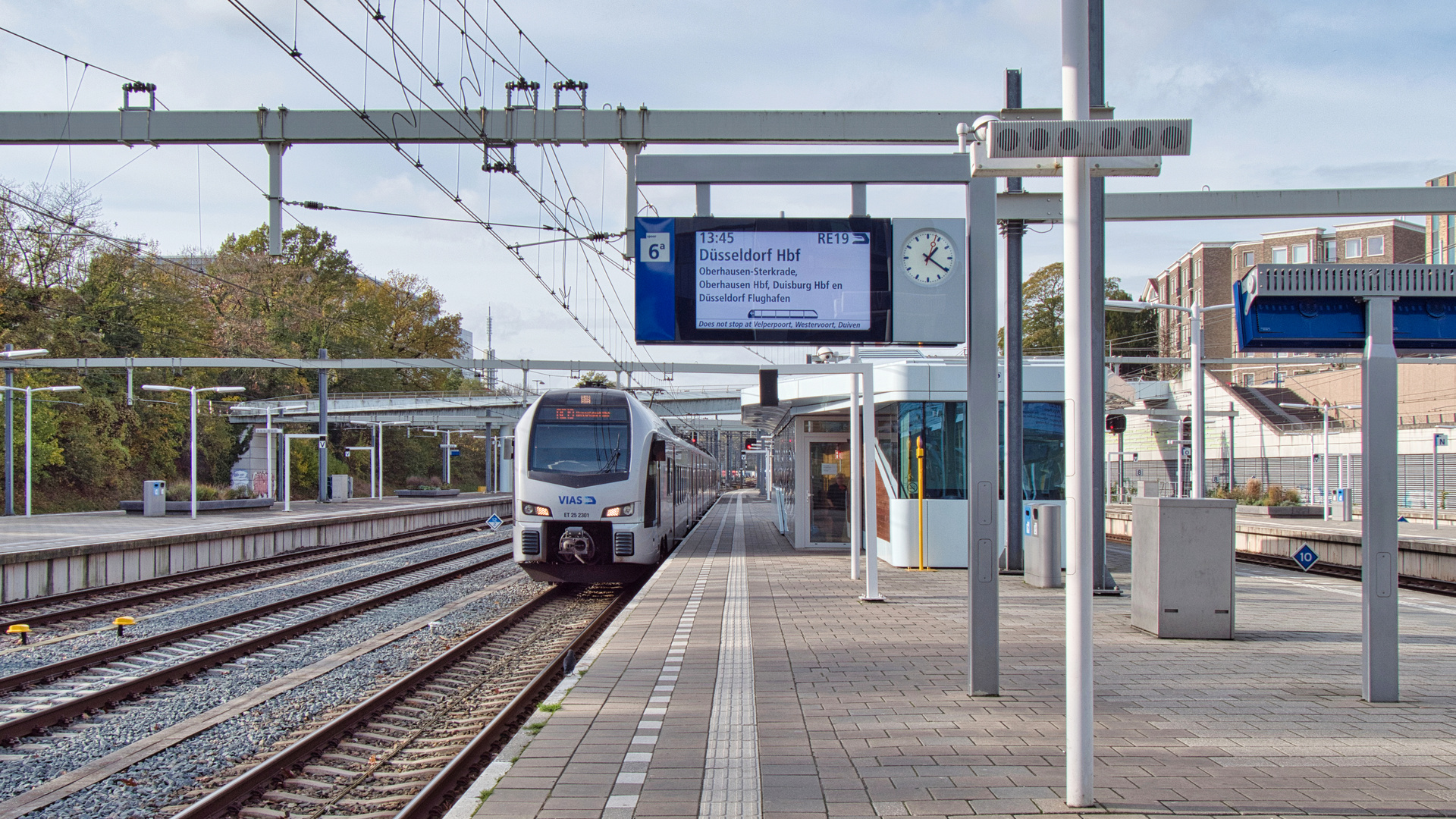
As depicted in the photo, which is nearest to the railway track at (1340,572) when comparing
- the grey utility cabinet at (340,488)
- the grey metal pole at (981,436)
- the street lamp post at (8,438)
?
the grey metal pole at (981,436)

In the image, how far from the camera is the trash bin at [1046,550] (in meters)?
13.9

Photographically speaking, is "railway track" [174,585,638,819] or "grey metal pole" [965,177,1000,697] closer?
"railway track" [174,585,638,819]

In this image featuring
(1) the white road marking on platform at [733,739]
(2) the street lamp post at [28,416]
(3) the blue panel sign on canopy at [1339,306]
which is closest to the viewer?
(1) the white road marking on platform at [733,739]

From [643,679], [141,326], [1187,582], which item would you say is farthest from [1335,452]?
[141,326]

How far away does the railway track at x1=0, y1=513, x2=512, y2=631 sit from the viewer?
13484 mm

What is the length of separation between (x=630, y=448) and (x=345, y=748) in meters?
9.37

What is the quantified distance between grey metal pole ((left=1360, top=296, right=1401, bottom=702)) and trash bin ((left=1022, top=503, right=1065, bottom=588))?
23.3ft

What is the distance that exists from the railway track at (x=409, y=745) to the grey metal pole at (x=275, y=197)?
13.2ft

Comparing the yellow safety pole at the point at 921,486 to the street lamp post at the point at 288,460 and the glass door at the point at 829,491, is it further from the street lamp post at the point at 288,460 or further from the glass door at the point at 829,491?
the street lamp post at the point at 288,460

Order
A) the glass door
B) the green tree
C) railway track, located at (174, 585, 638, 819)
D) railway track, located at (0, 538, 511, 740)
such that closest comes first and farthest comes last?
railway track, located at (174, 585, 638, 819)
railway track, located at (0, 538, 511, 740)
the glass door
the green tree

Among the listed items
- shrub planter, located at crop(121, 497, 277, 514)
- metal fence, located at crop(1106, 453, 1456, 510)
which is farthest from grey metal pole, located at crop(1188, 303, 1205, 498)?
shrub planter, located at crop(121, 497, 277, 514)

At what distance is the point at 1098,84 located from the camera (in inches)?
499

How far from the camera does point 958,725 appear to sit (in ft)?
20.2

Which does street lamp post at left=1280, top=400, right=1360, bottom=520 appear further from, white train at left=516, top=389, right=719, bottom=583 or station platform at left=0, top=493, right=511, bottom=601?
station platform at left=0, top=493, right=511, bottom=601
